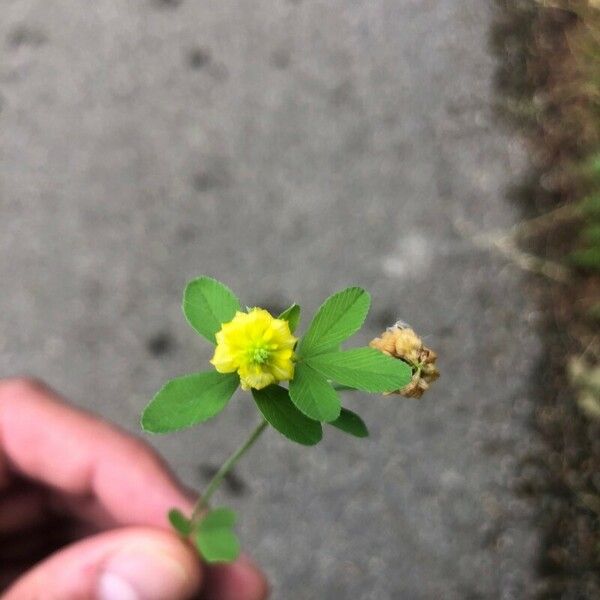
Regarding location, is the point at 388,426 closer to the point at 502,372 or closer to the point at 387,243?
the point at 502,372

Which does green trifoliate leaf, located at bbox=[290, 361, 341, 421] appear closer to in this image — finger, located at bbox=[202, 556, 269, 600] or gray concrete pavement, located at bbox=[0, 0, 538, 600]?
finger, located at bbox=[202, 556, 269, 600]

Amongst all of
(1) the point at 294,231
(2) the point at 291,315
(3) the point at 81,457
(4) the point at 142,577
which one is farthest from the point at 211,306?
(1) the point at 294,231

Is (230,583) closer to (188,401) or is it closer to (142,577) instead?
(142,577)

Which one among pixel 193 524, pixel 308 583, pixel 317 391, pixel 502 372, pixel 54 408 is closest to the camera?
pixel 317 391

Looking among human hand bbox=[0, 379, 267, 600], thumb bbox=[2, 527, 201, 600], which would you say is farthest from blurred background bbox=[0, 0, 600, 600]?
thumb bbox=[2, 527, 201, 600]

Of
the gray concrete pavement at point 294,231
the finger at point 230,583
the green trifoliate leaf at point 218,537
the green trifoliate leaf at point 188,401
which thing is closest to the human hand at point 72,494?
the finger at point 230,583

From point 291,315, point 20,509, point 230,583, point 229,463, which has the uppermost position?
point 291,315

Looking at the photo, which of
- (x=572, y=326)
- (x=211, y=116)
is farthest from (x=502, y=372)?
(x=211, y=116)
